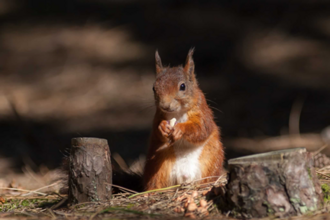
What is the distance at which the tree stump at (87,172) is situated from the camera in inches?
73.7

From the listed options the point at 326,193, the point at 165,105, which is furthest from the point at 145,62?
the point at 326,193

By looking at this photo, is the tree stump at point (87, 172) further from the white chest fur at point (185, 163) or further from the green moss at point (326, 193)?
the green moss at point (326, 193)

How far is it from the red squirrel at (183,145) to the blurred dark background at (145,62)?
1638 mm

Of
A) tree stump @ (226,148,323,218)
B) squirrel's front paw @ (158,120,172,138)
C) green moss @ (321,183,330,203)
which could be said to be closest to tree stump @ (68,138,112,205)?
squirrel's front paw @ (158,120,172,138)

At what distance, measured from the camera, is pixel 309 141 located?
3.59 metres

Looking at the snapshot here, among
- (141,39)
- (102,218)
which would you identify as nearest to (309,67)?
(141,39)

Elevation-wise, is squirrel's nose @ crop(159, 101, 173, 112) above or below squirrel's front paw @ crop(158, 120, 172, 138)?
above

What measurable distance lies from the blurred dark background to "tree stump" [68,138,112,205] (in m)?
1.96

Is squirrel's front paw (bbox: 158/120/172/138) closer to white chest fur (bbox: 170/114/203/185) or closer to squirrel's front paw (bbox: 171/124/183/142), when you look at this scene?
squirrel's front paw (bbox: 171/124/183/142)

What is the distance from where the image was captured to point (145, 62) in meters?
4.25

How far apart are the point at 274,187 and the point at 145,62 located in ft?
9.63

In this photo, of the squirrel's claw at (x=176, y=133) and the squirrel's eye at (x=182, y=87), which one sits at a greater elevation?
the squirrel's eye at (x=182, y=87)

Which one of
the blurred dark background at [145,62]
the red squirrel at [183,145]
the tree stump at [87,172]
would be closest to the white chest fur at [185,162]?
the red squirrel at [183,145]

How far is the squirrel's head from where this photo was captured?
6.90 ft
